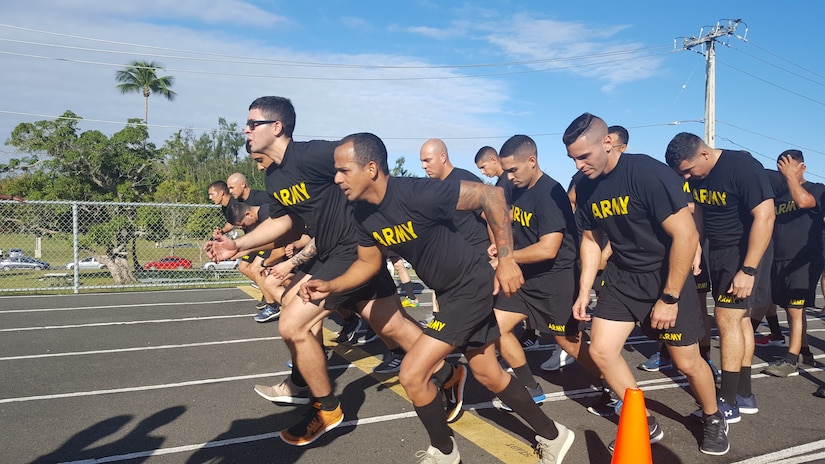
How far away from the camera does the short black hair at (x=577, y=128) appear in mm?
3922

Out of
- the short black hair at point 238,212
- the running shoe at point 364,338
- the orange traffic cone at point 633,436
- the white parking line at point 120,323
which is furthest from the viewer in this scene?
the white parking line at point 120,323

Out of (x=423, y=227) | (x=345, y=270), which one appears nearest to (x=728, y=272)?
(x=423, y=227)

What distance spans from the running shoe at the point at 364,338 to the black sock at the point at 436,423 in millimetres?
3716

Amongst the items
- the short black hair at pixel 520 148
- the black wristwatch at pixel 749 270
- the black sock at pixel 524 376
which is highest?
the short black hair at pixel 520 148

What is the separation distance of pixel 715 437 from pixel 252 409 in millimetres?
3466

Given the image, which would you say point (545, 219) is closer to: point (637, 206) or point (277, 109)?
point (637, 206)

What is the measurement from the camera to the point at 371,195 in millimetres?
A: 3467

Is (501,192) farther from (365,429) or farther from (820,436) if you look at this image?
(820,436)

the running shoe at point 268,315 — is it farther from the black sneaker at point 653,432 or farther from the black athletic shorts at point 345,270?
the black sneaker at point 653,432

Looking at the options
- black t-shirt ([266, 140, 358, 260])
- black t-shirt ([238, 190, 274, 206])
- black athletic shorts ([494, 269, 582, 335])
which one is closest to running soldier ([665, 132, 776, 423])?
black athletic shorts ([494, 269, 582, 335])

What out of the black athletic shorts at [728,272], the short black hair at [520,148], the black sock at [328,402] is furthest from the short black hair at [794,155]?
the black sock at [328,402]

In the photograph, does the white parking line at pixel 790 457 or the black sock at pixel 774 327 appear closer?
the white parking line at pixel 790 457

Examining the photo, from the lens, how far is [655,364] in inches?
242

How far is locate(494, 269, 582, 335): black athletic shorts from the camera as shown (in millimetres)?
4555
